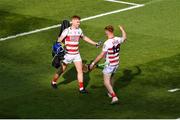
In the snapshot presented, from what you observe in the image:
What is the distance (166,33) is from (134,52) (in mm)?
2300

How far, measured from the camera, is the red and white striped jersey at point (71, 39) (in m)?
19.5

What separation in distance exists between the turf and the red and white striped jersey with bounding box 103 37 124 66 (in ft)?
3.66

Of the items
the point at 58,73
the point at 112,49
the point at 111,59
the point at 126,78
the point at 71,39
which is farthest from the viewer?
the point at 126,78

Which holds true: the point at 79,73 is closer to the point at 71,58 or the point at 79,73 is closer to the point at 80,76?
the point at 80,76

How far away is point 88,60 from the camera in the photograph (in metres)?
22.6

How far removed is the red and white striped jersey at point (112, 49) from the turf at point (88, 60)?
112 centimetres

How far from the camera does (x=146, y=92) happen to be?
19.7m

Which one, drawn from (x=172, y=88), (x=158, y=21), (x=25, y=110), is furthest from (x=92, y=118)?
(x=158, y=21)

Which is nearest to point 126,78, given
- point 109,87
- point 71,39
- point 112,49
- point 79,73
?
point 79,73

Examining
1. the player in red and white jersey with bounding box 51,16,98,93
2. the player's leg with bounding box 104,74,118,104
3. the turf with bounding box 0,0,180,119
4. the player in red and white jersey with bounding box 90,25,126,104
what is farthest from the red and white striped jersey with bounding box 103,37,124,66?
the turf with bounding box 0,0,180,119

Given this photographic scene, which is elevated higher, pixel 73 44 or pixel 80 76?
pixel 73 44

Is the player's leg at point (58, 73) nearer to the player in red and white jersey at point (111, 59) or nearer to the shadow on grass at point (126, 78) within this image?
the player in red and white jersey at point (111, 59)

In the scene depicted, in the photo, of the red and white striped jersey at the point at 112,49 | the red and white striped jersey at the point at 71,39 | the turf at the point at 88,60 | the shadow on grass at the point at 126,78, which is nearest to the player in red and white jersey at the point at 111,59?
the red and white striped jersey at the point at 112,49

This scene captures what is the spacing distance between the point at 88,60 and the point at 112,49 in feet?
13.3
